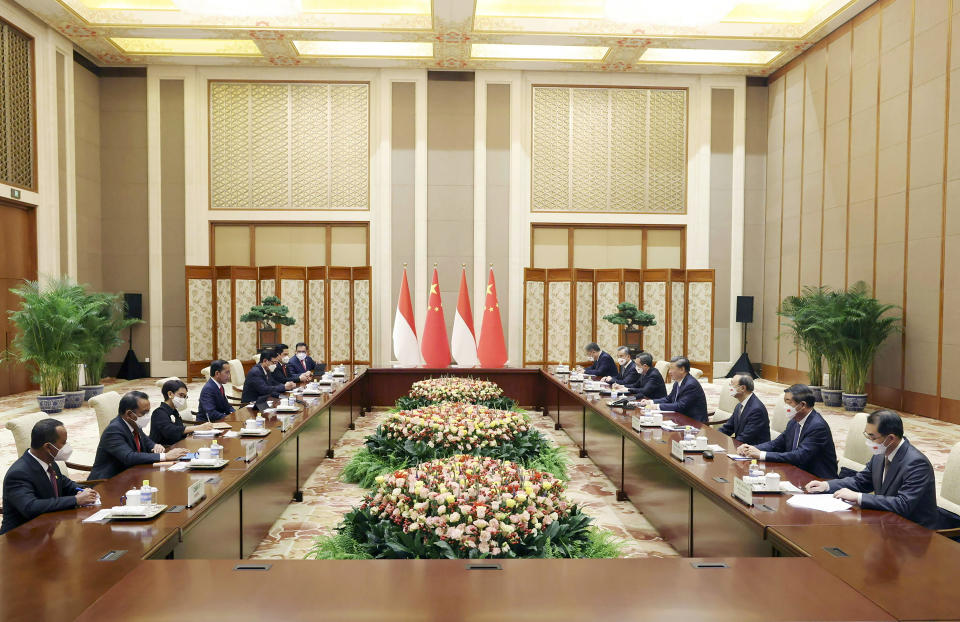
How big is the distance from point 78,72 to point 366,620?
1287 cm

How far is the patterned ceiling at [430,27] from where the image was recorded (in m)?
10.3

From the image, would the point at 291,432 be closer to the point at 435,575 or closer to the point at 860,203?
the point at 435,575

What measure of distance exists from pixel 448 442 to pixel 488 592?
312cm

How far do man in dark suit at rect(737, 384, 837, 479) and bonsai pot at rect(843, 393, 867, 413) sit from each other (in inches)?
235

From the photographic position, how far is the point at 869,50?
949 centimetres

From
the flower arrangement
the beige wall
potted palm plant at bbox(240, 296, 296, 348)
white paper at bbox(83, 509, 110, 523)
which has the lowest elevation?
the flower arrangement

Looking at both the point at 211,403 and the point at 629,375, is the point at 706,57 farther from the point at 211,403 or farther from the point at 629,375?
the point at 211,403

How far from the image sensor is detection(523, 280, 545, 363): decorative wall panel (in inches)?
463

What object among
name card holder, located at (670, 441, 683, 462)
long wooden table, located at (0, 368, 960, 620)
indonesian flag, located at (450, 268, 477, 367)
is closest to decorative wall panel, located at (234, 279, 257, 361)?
indonesian flag, located at (450, 268, 477, 367)

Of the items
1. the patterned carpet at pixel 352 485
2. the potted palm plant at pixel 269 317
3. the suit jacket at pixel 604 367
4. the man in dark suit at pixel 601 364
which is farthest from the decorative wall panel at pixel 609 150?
the potted palm plant at pixel 269 317

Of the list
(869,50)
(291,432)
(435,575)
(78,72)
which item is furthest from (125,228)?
(869,50)

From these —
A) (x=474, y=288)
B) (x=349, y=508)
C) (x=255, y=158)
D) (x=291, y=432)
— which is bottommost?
(x=349, y=508)

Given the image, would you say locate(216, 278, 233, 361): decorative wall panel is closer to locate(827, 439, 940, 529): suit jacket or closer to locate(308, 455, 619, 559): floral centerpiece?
locate(308, 455, 619, 559): floral centerpiece

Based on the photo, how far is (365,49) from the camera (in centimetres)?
1163
